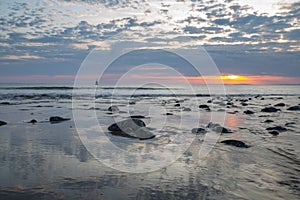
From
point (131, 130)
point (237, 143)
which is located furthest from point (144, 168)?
point (131, 130)

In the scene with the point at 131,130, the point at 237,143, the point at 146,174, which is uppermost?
the point at 131,130

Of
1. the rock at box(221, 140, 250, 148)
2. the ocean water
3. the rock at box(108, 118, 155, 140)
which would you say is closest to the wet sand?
the ocean water

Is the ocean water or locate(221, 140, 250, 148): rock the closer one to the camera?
the ocean water

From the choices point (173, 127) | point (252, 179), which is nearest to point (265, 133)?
point (173, 127)

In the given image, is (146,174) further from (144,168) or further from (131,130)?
(131,130)

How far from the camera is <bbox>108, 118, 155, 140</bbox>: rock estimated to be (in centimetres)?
1222

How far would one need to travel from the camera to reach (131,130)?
1278cm

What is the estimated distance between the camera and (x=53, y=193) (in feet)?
18.3

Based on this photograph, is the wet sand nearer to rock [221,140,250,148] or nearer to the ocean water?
the ocean water

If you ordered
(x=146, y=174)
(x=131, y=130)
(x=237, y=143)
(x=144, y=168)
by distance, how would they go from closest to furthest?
(x=146, y=174) < (x=144, y=168) < (x=237, y=143) < (x=131, y=130)

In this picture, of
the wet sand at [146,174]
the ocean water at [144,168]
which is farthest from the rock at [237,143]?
the wet sand at [146,174]

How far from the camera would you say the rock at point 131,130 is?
12.2m

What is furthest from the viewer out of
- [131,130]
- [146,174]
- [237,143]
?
[131,130]

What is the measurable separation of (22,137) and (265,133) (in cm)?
1085
